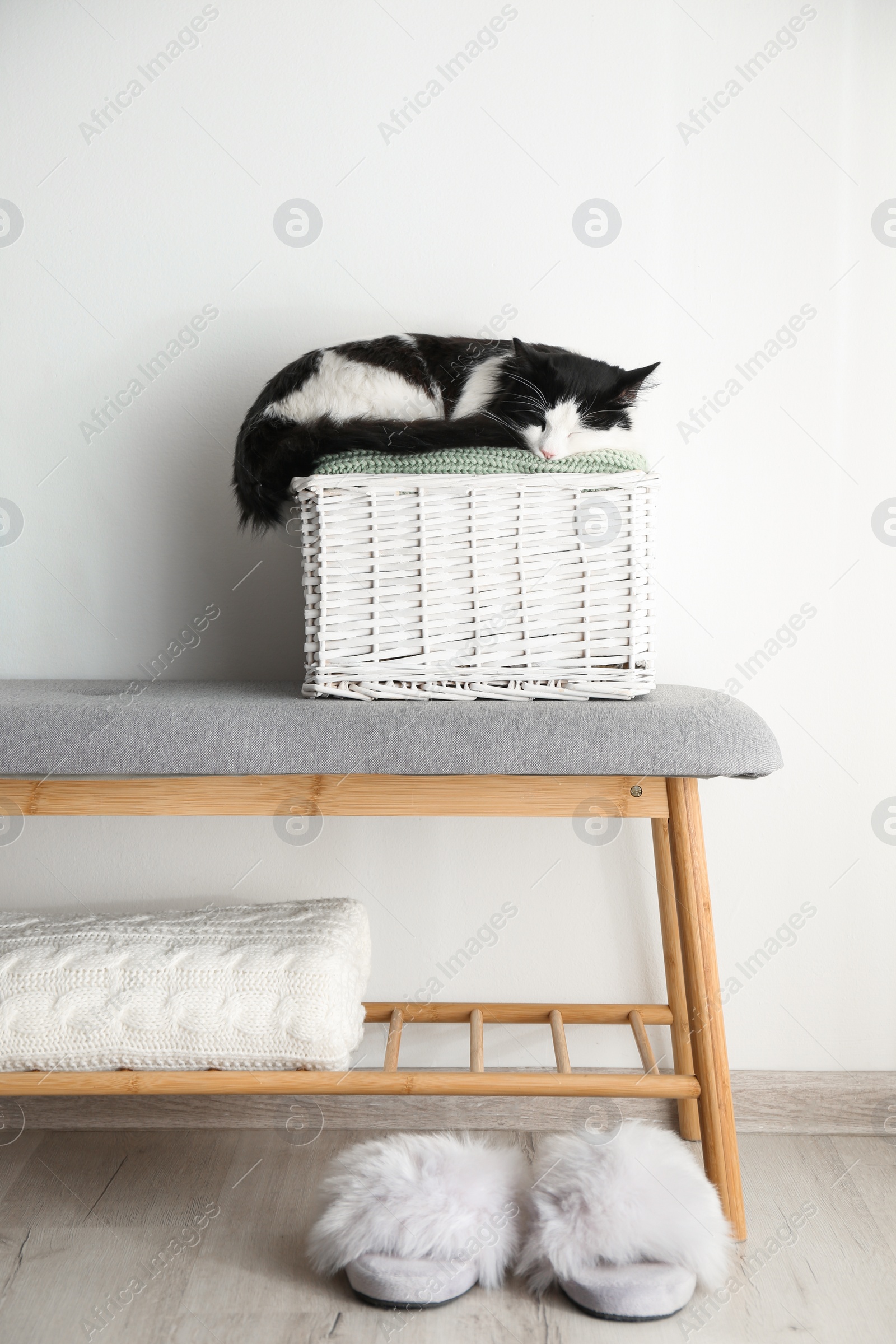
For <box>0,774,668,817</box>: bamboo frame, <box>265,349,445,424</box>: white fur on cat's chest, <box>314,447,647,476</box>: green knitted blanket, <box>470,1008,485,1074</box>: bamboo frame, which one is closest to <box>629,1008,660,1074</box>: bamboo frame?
<box>470,1008,485,1074</box>: bamboo frame

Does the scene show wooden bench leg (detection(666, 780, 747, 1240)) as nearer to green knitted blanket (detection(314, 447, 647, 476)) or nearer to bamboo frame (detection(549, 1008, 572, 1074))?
bamboo frame (detection(549, 1008, 572, 1074))

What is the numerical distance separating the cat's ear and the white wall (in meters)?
0.25

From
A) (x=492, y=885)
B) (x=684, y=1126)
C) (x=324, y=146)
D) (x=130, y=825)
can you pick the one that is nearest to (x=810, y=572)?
(x=492, y=885)

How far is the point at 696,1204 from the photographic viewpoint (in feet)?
2.66

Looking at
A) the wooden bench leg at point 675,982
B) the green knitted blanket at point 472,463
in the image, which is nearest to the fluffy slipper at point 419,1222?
the wooden bench leg at point 675,982

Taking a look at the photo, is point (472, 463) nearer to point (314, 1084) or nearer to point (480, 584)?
point (480, 584)

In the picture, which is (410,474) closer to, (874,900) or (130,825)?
(130,825)

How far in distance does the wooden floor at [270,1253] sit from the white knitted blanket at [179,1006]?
22 cm

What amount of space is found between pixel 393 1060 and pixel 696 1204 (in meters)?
0.32

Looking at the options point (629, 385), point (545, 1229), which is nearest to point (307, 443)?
point (629, 385)

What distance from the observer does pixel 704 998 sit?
844mm

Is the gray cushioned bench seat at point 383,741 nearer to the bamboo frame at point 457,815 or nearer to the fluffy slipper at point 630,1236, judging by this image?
the bamboo frame at point 457,815

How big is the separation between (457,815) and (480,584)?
0.22m

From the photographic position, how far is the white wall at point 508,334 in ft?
3.67
